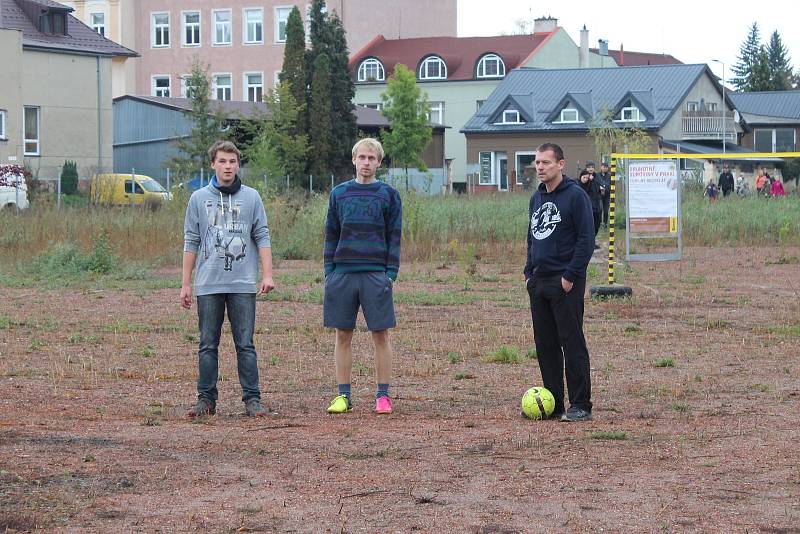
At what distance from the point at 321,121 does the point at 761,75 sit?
2673 inches

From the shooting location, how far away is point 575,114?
2859 inches

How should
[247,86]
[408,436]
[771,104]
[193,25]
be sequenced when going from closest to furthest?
[408,436]
[247,86]
[193,25]
[771,104]

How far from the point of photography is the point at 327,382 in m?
10.8

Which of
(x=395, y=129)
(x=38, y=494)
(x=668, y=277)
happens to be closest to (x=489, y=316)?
(x=668, y=277)

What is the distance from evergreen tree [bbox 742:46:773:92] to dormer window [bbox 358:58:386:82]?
155 ft

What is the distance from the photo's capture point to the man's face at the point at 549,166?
8828 mm

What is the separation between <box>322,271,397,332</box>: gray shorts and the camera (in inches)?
356

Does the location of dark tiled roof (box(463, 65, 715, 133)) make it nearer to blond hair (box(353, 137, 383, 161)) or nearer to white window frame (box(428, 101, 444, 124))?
white window frame (box(428, 101, 444, 124))

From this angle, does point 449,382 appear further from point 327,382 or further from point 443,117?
point 443,117

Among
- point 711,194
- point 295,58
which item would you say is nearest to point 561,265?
point 711,194

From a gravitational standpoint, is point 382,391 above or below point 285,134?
below

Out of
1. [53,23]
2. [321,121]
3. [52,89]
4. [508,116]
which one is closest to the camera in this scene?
[52,89]

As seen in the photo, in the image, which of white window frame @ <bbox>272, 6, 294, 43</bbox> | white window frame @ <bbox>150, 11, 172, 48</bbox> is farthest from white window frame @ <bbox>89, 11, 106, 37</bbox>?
white window frame @ <bbox>272, 6, 294, 43</bbox>

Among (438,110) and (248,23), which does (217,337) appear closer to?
(438,110)
